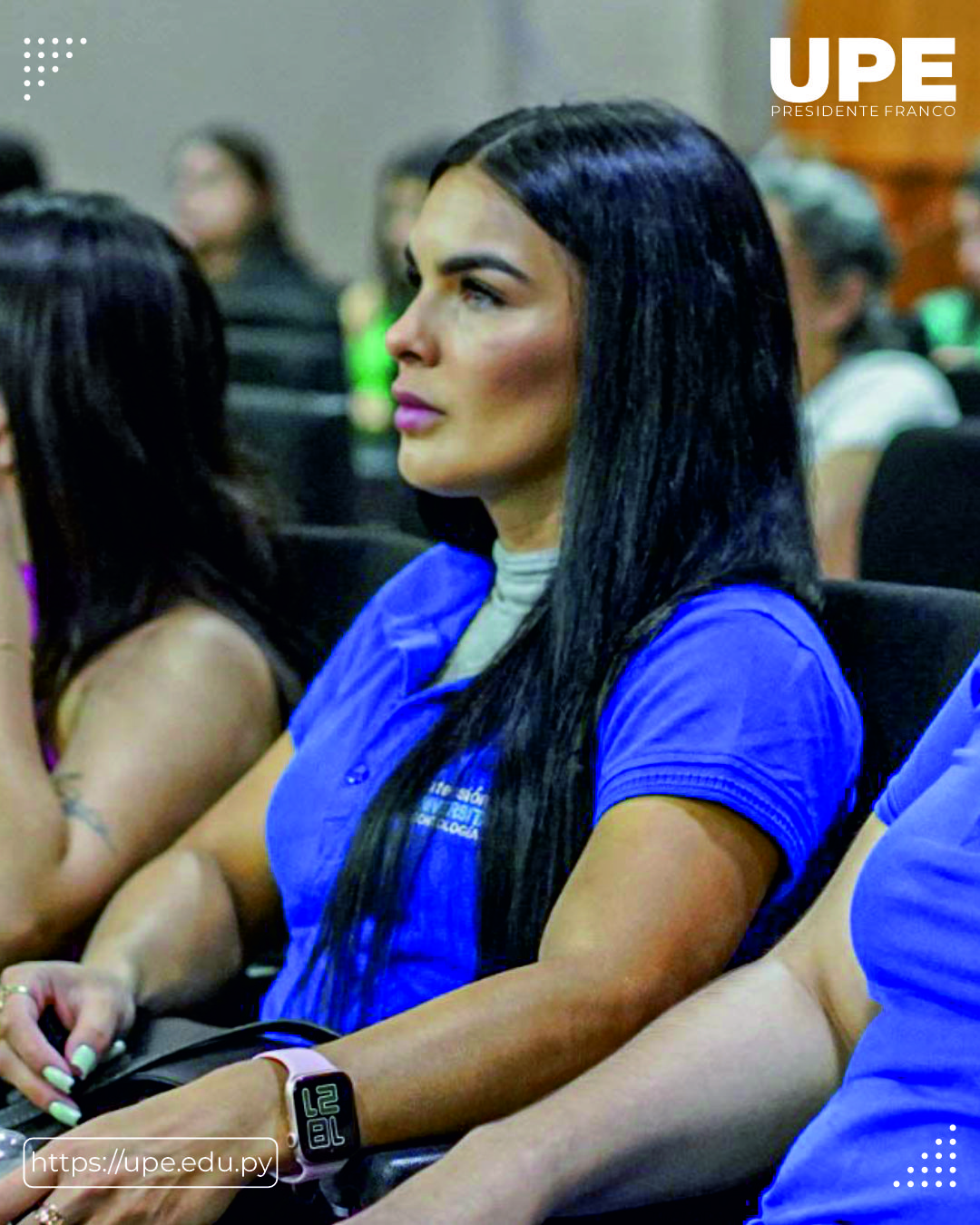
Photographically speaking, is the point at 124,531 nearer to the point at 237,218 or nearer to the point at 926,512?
the point at 926,512

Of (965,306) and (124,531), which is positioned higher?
(124,531)

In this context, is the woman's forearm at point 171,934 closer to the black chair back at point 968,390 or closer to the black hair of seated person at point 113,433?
the black hair of seated person at point 113,433

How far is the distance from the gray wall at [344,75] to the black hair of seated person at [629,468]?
4828mm

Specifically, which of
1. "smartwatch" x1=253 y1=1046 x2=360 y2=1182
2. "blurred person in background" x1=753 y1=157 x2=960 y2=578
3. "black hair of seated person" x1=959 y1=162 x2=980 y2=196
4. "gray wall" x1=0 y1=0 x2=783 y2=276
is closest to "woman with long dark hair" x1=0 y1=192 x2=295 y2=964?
"smartwatch" x1=253 y1=1046 x2=360 y2=1182

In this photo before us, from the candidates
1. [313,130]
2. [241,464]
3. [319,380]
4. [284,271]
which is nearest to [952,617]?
[241,464]

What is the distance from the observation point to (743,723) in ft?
4.17

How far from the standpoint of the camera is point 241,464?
1.88 meters

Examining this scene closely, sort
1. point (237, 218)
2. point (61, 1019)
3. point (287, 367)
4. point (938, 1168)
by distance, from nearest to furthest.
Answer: point (938, 1168), point (61, 1019), point (287, 367), point (237, 218)

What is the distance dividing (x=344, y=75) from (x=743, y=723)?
5616 mm

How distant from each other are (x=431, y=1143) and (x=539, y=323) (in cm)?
60

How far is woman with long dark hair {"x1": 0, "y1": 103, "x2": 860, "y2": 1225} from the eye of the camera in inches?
48.1

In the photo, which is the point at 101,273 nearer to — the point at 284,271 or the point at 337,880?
the point at 337,880

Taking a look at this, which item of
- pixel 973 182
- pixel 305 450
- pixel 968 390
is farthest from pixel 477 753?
pixel 973 182

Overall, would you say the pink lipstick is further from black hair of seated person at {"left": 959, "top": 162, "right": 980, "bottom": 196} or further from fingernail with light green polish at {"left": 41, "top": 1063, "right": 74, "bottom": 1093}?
black hair of seated person at {"left": 959, "top": 162, "right": 980, "bottom": 196}
